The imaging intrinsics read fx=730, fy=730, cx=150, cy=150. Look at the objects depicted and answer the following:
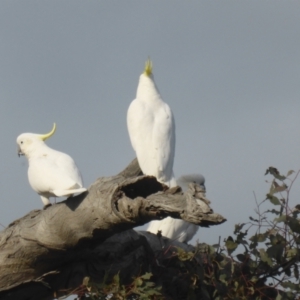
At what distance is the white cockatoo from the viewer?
2.54m

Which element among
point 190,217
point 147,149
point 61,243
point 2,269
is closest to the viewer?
point 190,217

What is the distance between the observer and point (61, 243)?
2404 mm

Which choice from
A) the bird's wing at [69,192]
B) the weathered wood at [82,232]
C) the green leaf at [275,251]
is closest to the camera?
the weathered wood at [82,232]

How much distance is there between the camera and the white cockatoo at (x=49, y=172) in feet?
8.35

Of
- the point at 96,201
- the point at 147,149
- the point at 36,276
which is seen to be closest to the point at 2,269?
the point at 36,276

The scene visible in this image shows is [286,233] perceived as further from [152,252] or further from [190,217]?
[190,217]

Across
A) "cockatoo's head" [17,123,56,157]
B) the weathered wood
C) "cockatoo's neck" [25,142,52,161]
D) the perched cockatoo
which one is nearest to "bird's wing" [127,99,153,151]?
the perched cockatoo

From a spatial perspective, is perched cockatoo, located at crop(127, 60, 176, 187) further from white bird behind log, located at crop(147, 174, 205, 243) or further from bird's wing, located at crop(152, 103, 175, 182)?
white bird behind log, located at crop(147, 174, 205, 243)

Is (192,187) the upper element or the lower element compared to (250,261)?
upper

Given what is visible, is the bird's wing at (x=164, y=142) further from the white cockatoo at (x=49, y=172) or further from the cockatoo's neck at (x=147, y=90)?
the white cockatoo at (x=49, y=172)

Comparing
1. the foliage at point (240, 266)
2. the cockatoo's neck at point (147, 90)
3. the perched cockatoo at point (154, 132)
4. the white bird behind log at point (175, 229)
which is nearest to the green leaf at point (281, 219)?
the foliage at point (240, 266)

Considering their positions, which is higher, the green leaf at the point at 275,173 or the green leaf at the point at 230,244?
the green leaf at the point at 275,173

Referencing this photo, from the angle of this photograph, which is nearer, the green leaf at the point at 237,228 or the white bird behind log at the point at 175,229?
the green leaf at the point at 237,228

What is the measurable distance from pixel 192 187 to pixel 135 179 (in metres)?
0.29
